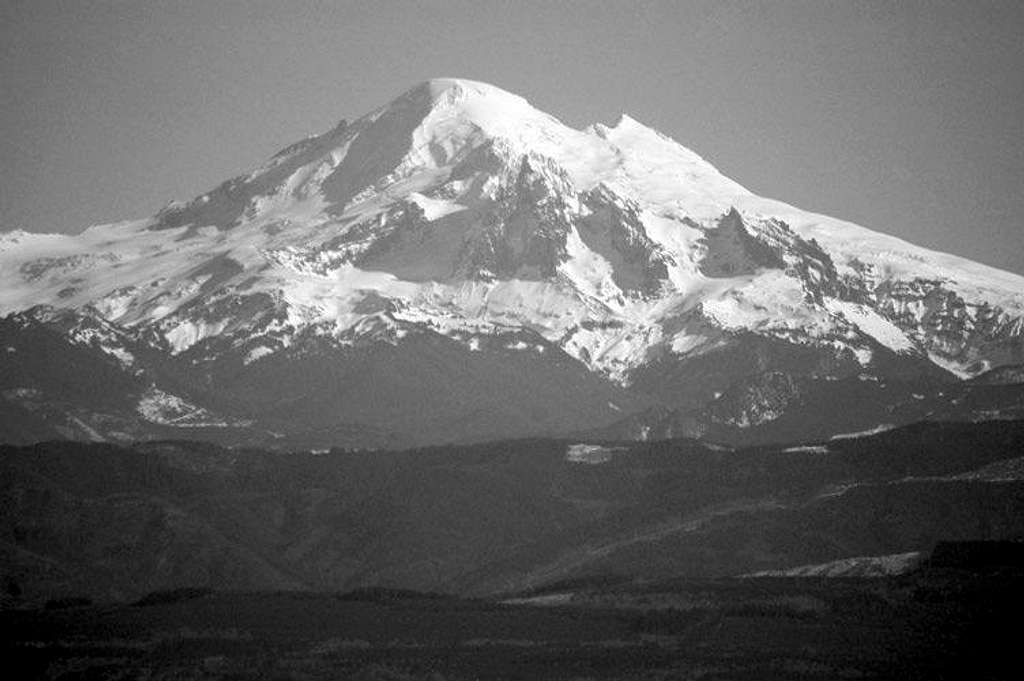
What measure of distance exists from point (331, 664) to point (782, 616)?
4233cm

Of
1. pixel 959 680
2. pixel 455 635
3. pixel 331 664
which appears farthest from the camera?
pixel 455 635

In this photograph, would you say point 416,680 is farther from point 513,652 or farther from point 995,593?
point 995,593

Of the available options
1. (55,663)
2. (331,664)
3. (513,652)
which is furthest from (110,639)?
(513,652)

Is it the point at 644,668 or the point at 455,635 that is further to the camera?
the point at 455,635

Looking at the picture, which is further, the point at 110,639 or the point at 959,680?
the point at 110,639

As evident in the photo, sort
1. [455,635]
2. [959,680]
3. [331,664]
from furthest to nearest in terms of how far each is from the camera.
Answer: [455,635] → [331,664] → [959,680]

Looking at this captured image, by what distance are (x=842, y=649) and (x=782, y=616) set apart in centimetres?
1372

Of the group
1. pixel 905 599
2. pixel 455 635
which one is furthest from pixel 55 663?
pixel 905 599

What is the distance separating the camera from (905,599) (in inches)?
7859

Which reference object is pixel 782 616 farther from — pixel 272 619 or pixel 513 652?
pixel 272 619

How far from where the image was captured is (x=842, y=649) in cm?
18338

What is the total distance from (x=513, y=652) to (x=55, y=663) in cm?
3813

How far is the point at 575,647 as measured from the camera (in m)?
188

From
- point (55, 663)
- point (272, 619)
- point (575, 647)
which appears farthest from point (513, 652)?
point (55, 663)
